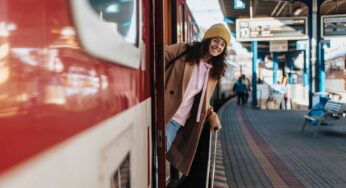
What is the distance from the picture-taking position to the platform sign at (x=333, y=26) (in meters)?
13.2

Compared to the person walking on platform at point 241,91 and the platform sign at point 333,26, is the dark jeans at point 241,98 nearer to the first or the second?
the person walking on platform at point 241,91

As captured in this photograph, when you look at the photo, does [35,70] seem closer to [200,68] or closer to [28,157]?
[28,157]

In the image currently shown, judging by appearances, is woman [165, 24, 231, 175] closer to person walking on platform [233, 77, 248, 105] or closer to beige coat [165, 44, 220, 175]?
beige coat [165, 44, 220, 175]

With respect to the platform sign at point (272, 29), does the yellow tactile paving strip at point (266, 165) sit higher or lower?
lower

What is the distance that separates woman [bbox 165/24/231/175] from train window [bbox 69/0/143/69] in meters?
1.24

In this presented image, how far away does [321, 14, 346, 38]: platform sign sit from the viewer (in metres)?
13.2

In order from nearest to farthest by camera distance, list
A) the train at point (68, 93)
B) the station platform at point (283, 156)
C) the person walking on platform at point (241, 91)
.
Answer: the train at point (68, 93), the station platform at point (283, 156), the person walking on platform at point (241, 91)

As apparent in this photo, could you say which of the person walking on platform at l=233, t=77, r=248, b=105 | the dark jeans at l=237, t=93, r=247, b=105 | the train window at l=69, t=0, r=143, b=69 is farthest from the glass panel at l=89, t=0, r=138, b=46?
the dark jeans at l=237, t=93, r=247, b=105

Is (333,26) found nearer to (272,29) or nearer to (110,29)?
(272,29)

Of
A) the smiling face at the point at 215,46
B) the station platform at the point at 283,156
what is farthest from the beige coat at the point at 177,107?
the station platform at the point at 283,156

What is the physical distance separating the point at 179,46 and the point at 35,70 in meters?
2.63

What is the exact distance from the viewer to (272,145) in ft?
25.3

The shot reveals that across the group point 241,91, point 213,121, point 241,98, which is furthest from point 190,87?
point 241,98

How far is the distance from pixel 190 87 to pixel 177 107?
0.18 meters
